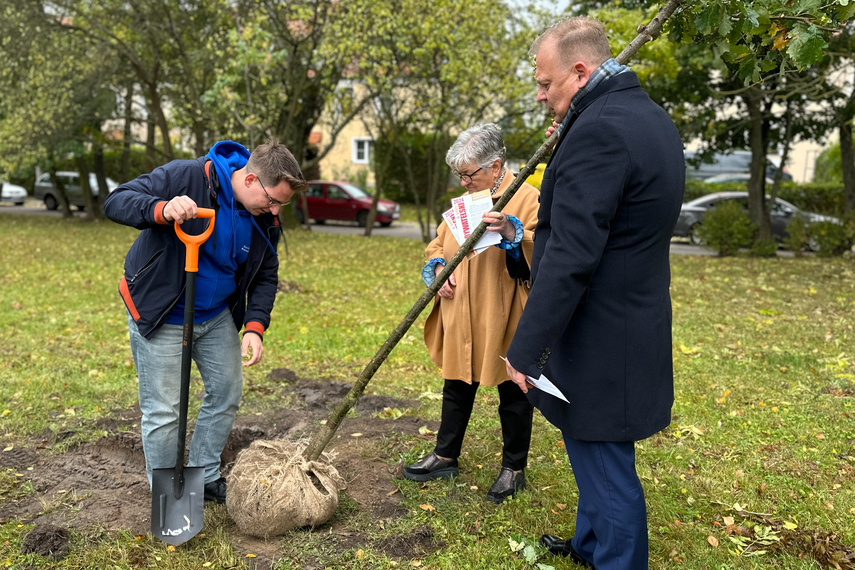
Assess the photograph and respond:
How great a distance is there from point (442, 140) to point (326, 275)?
221 inches

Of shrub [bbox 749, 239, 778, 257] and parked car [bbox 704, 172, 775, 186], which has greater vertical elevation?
parked car [bbox 704, 172, 775, 186]

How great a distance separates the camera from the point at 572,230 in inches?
→ 95.2

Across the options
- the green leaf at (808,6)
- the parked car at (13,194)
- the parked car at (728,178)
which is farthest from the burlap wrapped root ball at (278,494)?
the parked car at (13,194)

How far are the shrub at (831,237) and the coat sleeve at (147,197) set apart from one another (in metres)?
13.9

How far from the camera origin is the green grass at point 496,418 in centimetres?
336

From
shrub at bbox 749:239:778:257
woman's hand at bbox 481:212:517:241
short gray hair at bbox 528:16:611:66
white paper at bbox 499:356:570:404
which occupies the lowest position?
shrub at bbox 749:239:778:257

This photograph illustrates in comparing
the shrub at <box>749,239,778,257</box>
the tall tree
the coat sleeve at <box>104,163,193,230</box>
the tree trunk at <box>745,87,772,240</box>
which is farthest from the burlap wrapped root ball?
the tall tree

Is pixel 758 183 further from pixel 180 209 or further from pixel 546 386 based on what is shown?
pixel 180 209

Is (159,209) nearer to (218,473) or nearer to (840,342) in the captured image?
(218,473)

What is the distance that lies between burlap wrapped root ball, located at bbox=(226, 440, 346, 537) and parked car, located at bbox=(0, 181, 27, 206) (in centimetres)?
3277

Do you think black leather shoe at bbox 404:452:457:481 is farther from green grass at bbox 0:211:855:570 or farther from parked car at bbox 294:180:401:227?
parked car at bbox 294:180:401:227

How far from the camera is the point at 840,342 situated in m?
7.07

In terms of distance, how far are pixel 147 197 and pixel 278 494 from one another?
144cm

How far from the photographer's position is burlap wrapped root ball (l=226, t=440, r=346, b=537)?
10.9ft
